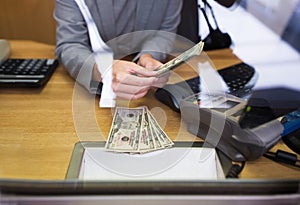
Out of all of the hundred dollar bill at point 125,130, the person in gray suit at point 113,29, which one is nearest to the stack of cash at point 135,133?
the hundred dollar bill at point 125,130

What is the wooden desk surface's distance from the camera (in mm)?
578

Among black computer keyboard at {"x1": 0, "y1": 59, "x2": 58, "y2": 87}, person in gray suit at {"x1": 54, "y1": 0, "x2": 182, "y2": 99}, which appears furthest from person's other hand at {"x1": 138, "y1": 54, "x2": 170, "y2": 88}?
black computer keyboard at {"x1": 0, "y1": 59, "x2": 58, "y2": 87}

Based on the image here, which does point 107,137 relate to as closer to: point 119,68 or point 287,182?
point 119,68

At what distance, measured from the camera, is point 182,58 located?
68cm

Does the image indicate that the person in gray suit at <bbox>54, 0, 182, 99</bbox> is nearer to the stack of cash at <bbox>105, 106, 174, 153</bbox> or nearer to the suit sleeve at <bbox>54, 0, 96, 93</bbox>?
the suit sleeve at <bbox>54, 0, 96, 93</bbox>

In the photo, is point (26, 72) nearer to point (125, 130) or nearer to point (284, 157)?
point (125, 130)

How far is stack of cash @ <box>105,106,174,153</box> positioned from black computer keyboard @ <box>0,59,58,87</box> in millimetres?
253

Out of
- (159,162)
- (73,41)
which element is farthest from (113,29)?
(159,162)

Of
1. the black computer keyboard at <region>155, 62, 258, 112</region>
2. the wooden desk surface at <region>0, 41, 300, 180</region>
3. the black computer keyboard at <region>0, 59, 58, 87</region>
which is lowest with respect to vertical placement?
the black computer keyboard at <region>0, 59, 58, 87</region>

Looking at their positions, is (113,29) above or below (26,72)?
above

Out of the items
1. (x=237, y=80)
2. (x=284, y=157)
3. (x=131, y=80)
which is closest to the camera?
(x=284, y=157)

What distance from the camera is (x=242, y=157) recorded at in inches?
23.5

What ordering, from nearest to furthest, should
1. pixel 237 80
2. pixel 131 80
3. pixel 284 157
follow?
1. pixel 284 157
2. pixel 131 80
3. pixel 237 80

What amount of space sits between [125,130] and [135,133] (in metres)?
0.02
